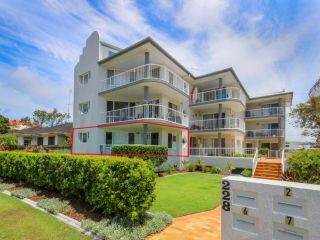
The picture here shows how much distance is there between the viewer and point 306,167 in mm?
9500

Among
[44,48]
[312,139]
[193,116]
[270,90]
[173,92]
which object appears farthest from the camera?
[270,90]

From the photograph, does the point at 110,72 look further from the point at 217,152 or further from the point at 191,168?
the point at 217,152

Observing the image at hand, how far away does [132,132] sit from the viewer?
22188mm

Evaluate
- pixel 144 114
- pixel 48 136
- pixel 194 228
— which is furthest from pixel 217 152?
pixel 48 136

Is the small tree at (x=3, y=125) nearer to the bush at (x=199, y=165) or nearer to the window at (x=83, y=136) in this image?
the window at (x=83, y=136)

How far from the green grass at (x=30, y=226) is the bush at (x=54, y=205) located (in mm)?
232

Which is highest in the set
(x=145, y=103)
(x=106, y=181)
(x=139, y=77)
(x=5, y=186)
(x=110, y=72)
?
(x=110, y=72)

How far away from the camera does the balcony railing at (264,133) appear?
27.9 meters

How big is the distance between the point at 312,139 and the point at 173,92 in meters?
17.1

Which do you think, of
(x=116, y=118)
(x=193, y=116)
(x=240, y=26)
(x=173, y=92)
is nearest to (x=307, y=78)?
(x=240, y=26)

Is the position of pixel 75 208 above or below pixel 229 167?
above

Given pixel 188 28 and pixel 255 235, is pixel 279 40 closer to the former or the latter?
pixel 188 28

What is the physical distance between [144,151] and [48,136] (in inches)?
1005

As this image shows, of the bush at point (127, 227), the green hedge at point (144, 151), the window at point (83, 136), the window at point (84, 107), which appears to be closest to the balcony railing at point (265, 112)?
the green hedge at point (144, 151)
